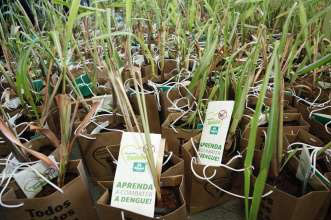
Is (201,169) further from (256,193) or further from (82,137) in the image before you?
(82,137)

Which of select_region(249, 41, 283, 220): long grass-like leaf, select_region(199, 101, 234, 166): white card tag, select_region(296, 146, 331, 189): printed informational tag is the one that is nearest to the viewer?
select_region(249, 41, 283, 220): long grass-like leaf

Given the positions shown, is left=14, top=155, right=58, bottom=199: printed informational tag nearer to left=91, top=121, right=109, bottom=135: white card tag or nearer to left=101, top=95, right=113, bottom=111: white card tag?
left=91, top=121, right=109, bottom=135: white card tag

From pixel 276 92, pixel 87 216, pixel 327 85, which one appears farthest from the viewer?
pixel 327 85

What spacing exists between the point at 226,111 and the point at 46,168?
425mm

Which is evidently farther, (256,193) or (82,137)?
(82,137)

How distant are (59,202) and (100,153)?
205 millimetres

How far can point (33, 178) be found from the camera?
0.54 m

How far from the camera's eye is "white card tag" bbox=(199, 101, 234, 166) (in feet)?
1.95

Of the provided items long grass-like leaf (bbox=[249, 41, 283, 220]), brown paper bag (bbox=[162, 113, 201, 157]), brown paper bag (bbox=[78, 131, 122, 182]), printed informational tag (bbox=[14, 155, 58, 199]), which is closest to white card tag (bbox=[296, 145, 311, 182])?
long grass-like leaf (bbox=[249, 41, 283, 220])

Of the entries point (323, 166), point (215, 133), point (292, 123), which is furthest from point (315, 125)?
point (215, 133)

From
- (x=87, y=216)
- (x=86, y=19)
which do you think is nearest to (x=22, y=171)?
(x=87, y=216)

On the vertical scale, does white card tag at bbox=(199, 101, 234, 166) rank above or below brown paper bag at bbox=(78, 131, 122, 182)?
above

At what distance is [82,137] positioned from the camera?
0.69 meters

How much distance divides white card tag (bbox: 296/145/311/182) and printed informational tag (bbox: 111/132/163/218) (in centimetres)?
29
